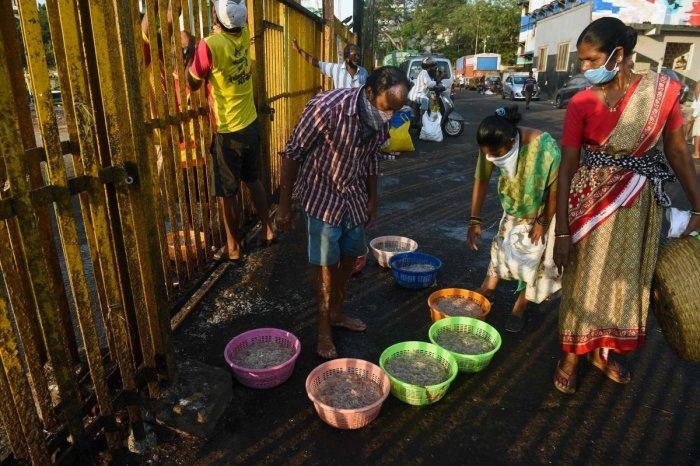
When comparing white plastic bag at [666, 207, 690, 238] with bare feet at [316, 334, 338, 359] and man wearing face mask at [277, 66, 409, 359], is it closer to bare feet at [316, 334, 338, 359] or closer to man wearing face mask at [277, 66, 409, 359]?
man wearing face mask at [277, 66, 409, 359]

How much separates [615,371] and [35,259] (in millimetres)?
3125

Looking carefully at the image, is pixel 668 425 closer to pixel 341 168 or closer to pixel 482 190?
pixel 482 190

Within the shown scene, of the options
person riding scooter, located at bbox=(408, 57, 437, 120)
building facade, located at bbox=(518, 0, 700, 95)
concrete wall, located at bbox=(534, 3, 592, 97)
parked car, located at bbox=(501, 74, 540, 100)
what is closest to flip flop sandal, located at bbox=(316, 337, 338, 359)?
person riding scooter, located at bbox=(408, 57, 437, 120)

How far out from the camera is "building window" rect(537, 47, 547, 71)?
30.9 metres

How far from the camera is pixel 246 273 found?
13.9ft

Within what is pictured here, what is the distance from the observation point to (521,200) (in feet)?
10.3

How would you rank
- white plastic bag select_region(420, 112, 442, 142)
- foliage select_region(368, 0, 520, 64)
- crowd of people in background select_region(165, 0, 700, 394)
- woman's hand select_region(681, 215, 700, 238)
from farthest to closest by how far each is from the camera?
1. foliage select_region(368, 0, 520, 64)
2. white plastic bag select_region(420, 112, 442, 142)
3. woman's hand select_region(681, 215, 700, 238)
4. crowd of people in background select_region(165, 0, 700, 394)

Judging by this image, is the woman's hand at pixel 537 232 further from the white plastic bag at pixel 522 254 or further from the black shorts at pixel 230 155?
the black shorts at pixel 230 155

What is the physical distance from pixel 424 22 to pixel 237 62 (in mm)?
66401

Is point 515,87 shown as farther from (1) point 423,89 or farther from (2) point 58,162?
(2) point 58,162

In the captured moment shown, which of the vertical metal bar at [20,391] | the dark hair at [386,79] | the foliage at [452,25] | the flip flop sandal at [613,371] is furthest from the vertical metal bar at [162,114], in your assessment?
the foliage at [452,25]

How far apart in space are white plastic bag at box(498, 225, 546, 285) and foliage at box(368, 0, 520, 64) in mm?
48428

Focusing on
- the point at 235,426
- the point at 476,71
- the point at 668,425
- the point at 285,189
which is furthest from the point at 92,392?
the point at 476,71

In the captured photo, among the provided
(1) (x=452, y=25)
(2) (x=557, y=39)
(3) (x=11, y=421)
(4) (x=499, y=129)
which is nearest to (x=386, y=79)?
(4) (x=499, y=129)
